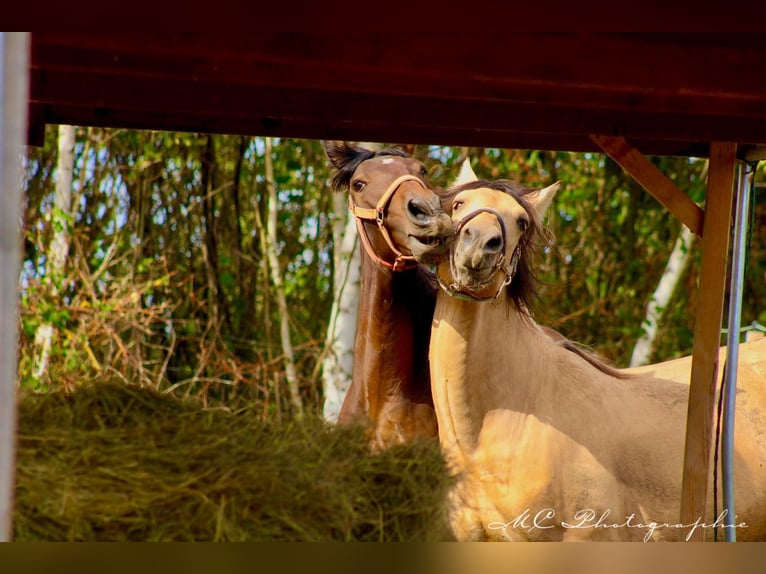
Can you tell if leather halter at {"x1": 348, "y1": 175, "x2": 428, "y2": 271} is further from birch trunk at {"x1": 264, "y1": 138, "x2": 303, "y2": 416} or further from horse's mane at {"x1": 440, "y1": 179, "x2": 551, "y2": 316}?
birch trunk at {"x1": 264, "y1": 138, "x2": 303, "y2": 416}

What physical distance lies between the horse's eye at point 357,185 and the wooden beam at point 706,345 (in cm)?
159

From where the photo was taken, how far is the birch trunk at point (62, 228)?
23.3ft

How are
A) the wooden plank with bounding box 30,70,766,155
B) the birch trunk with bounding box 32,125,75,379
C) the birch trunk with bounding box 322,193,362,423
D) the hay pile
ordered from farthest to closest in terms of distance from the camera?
the birch trunk with bounding box 32,125,75,379
the birch trunk with bounding box 322,193,362,423
the wooden plank with bounding box 30,70,766,155
the hay pile

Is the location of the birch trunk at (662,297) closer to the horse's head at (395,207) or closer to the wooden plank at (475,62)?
the horse's head at (395,207)

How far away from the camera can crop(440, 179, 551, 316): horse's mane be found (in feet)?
13.2

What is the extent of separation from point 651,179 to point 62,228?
15.6 feet

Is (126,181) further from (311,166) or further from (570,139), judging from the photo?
(570,139)

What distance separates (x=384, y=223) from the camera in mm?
4363

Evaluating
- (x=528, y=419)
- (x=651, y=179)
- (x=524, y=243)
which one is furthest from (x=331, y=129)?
(x=528, y=419)

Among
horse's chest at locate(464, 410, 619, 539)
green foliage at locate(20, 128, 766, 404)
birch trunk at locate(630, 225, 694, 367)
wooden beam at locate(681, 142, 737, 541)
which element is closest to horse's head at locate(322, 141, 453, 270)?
horse's chest at locate(464, 410, 619, 539)

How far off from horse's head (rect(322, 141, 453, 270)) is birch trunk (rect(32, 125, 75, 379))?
3272 millimetres

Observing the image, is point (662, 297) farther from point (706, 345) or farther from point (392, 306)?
point (706, 345)

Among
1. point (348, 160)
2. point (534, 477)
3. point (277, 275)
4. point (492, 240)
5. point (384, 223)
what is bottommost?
point (534, 477)

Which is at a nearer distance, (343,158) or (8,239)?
(8,239)
